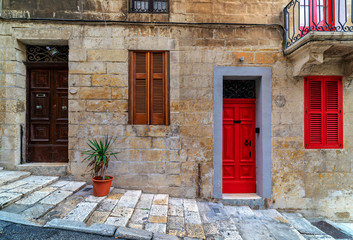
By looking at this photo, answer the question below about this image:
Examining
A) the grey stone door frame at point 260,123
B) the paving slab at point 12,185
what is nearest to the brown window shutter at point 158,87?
the grey stone door frame at point 260,123

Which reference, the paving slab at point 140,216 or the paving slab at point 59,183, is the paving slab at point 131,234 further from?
the paving slab at point 59,183

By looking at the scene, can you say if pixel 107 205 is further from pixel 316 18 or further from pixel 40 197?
pixel 316 18

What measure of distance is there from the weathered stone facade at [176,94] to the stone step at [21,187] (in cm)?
57

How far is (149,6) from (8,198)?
470cm

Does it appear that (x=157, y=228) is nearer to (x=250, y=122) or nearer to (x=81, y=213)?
(x=81, y=213)

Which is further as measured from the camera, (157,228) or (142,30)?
(142,30)

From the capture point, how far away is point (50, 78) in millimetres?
4430

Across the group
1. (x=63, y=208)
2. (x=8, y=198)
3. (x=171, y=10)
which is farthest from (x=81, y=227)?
(x=171, y=10)

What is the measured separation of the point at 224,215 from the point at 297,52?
3834mm

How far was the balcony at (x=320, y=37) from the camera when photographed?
3.58 meters

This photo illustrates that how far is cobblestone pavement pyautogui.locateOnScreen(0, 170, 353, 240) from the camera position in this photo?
8.78 ft

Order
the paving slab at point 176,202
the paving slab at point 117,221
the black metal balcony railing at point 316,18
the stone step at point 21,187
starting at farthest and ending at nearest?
the black metal balcony railing at point 316,18 → the paving slab at point 176,202 → the stone step at point 21,187 → the paving slab at point 117,221

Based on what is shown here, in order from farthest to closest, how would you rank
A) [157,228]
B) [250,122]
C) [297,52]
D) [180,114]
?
[250,122]
[180,114]
[297,52]
[157,228]

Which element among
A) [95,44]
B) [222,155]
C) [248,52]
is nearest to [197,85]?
[248,52]
